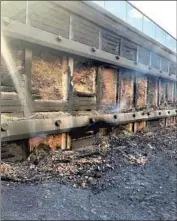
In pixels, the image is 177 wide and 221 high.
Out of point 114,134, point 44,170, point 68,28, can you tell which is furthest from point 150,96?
point 44,170

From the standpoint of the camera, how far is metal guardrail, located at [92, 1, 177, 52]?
8.59 m

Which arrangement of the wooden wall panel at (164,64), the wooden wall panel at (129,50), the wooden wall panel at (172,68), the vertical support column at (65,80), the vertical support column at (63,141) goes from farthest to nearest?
the wooden wall panel at (172,68), the wooden wall panel at (164,64), the wooden wall panel at (129,50), the vertical support column at (65,80), the vertical support column at (63,141)

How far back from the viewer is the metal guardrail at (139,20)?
8586 mm

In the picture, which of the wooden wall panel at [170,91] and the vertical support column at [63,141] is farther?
the wooden wall panel at [170,91]

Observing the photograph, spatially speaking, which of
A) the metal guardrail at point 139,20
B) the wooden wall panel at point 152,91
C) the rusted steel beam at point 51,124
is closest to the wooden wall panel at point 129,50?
the metal guardrail at point 139,20

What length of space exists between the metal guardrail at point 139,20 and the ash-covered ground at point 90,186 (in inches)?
164

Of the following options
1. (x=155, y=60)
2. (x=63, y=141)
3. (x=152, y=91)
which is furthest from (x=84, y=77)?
(x=155, y=60)

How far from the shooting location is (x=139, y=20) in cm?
1098

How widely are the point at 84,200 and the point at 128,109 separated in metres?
6.73

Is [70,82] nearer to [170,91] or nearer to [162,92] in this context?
[162,92]

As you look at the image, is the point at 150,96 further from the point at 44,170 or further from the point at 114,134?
the point at 44,170

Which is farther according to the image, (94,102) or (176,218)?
(94,102)

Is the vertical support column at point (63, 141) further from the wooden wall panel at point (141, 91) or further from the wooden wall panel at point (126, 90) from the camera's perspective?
the wooden wall panel at point (141, 91)

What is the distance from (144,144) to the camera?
6820 mm
